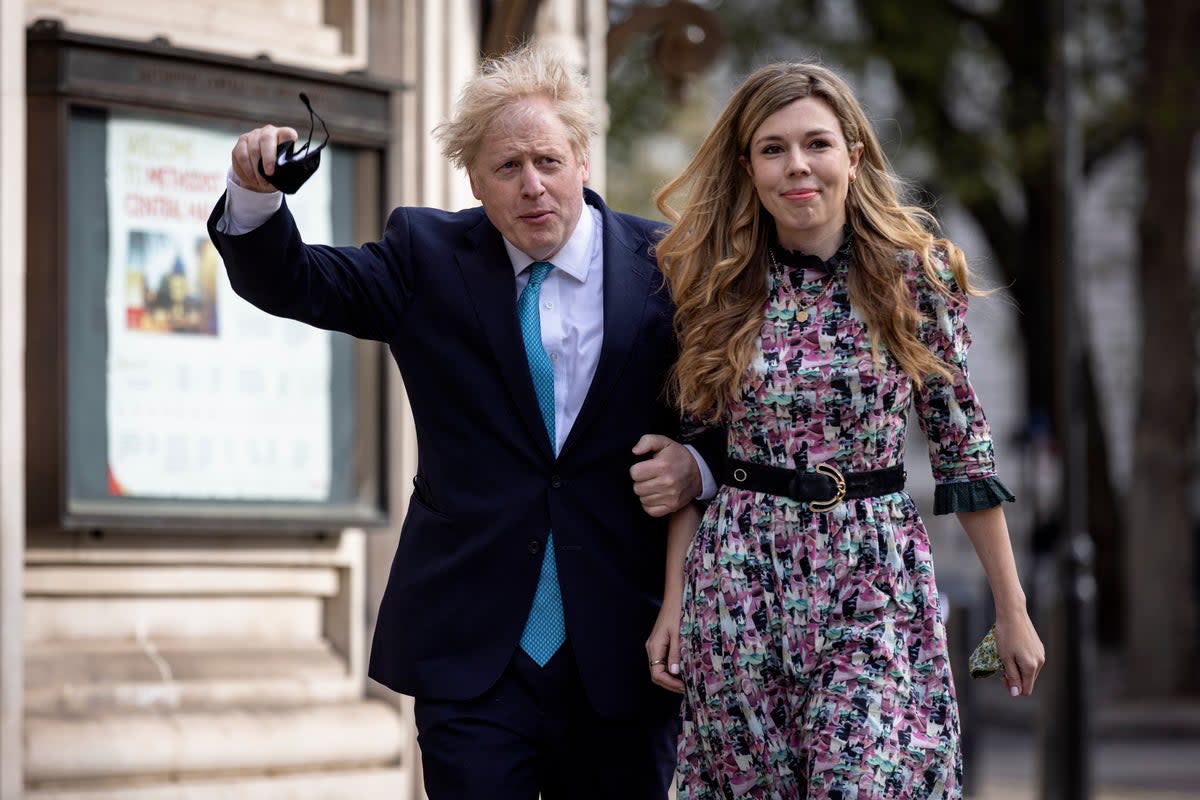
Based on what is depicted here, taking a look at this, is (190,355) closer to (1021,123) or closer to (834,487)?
(834,487)

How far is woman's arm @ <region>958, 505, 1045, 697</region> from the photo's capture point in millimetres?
3738

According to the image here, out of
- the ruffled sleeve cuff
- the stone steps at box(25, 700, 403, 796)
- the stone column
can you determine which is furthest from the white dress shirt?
the stone steps at box(25, 700, 403, 796)

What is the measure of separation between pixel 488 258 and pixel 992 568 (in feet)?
3.88

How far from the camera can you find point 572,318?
13.1ft

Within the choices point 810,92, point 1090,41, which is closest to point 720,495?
point 810,92

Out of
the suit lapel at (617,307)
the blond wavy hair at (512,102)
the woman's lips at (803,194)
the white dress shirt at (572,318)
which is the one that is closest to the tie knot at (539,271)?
the white dress shirt at (572,318)

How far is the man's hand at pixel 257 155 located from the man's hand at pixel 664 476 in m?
0.90

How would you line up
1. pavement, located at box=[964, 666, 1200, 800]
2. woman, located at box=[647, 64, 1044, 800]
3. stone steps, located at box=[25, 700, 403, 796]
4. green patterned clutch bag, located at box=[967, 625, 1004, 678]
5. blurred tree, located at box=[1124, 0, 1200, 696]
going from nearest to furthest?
woman, located at box=[647, 64, 1044, 800], green patterned clutch bag, located at box=[967, 625, 1004, 678], stone steps, located at box=[25, 700, 403, 796], pavement, located at box=[964, 666, 1200, 800], blurred tree, located at box=[1124, 0, 1200, 696]

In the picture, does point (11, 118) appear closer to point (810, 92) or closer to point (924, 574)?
point (810, 92)

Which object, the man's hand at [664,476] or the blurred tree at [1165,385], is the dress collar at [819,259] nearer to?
the man's hand at [664,476]

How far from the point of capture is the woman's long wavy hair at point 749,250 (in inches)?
148

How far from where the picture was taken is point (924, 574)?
3744 millimetres

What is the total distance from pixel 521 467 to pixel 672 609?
41 cm

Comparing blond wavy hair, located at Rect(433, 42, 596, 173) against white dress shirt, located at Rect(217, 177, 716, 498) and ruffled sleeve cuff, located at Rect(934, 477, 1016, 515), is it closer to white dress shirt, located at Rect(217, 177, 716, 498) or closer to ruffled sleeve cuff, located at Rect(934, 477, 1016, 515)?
white dress shirt, located at Rect(217, 177, 716, 498)
